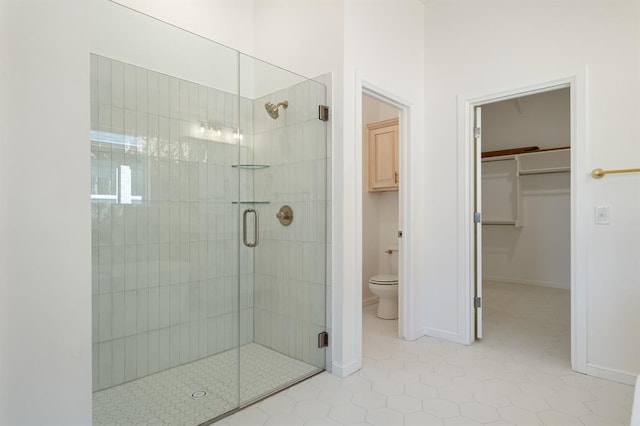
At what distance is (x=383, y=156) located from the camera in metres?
4.14

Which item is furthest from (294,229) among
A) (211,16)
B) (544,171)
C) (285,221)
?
(544,171)

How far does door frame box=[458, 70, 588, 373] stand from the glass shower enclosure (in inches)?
49.2

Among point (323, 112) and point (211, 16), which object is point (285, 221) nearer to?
point (323, 112)

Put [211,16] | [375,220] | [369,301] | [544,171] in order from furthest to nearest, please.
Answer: [544,171], [375,220], [369,301], [211,16]

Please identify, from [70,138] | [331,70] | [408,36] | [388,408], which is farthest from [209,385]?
[408,36]

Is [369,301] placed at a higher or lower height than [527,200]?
lower

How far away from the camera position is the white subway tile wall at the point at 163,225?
1850 mm

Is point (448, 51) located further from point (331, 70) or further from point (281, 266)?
point (281, 266)

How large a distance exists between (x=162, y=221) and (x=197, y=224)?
22 cm

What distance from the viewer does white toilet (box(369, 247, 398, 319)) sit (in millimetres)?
3600

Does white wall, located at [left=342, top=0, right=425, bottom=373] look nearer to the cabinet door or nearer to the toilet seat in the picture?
the toilet seat

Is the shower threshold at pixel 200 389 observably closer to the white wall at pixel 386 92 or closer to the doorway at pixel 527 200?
the white wall at pixel 386 92

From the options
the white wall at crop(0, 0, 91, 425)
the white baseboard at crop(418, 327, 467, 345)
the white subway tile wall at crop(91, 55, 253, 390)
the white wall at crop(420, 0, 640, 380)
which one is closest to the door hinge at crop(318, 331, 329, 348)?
the white subway tile wall at crop(91, 55, 253, 390)

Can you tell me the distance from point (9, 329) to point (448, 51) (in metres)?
3.35
